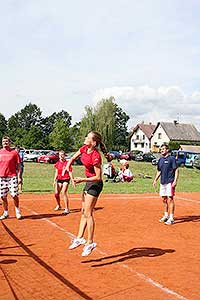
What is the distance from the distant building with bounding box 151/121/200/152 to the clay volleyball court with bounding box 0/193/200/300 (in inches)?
3325

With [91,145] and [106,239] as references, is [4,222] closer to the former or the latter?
[106,239]

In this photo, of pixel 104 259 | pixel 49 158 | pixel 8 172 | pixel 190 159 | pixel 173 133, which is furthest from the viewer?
pixel 173 133

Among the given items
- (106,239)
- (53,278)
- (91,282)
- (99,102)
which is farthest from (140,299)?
(99,102)

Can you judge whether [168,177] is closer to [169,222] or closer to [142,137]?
[169,222]

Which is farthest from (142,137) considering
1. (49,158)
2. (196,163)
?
(196,163)

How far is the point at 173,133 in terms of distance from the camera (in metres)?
97.0

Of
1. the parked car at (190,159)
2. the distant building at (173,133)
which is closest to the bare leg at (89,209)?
the parked car at (190,159)

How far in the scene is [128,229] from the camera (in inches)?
415

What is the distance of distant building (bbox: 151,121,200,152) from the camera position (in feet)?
317

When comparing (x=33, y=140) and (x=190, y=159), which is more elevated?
(x=33, y=140)

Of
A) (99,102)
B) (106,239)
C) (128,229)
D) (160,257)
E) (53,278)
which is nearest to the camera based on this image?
(53,278)

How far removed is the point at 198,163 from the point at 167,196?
109 feet

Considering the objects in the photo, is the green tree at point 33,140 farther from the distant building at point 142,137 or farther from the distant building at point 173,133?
the distant building at point 173,133

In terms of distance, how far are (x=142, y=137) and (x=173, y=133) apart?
11.9 meters
